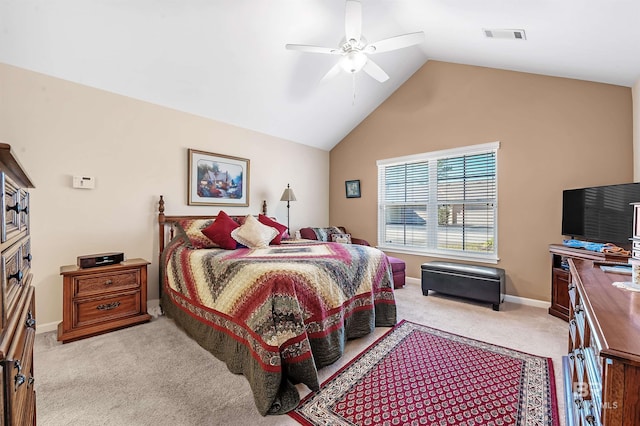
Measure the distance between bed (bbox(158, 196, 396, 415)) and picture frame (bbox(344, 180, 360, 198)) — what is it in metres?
2.42

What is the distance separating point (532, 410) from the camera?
5.36 feet

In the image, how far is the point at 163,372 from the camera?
203 centimetres

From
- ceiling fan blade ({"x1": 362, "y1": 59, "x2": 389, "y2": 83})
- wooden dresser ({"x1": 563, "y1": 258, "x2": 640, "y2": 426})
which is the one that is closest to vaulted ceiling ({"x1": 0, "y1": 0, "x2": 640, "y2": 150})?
ceiling fan blade ({"x1": 362, "y1": 59, "x2": 389, "y2": 83})

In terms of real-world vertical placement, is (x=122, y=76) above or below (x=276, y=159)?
above

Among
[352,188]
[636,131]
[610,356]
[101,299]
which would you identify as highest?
[636,131]

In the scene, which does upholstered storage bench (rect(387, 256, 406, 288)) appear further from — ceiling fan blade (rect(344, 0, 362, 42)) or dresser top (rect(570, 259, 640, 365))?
ceiling fan blade (rect(344, 0, 362, 42))

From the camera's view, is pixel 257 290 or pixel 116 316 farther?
pixel 116 316

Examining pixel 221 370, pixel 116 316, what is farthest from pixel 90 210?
pixel 221 370

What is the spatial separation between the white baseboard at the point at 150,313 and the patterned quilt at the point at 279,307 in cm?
24

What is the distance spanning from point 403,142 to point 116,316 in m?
4.51

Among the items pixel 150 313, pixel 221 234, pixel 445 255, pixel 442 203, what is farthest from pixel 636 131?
pixel 150 313

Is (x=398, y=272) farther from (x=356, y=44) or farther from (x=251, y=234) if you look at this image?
(x=356, y=44)

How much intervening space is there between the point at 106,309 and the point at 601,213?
16.3ft

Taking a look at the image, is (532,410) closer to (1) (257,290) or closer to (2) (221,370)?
(1) (257,290)
